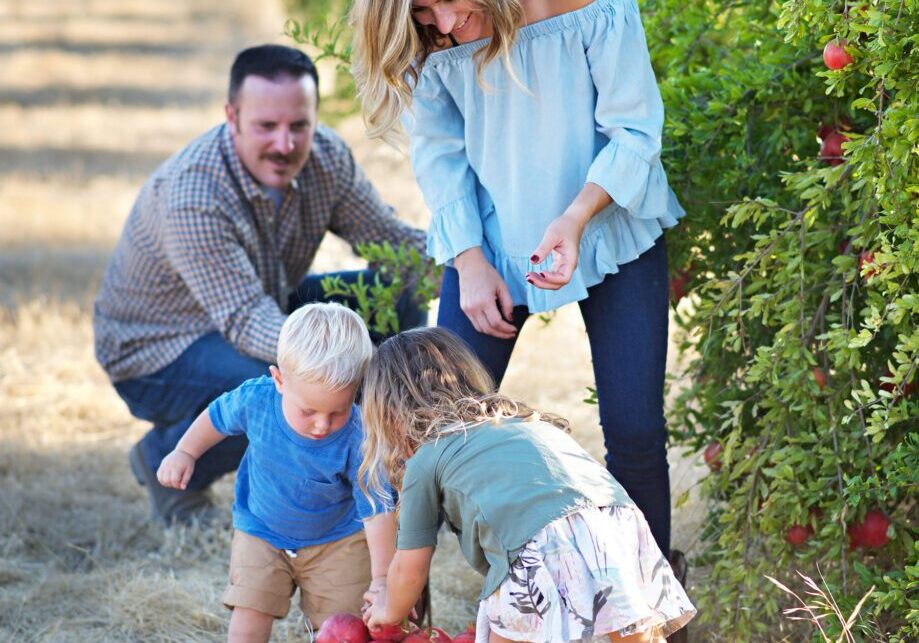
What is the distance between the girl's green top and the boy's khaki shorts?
1.96 ft

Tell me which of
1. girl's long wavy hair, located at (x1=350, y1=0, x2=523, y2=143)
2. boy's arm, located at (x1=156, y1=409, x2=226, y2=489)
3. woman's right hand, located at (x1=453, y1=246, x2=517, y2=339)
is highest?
Answer: girl's long wavy hair, located at (x1=350, y1=0, x2=523, y2=143)

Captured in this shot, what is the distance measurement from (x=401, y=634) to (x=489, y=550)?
0.42 metres

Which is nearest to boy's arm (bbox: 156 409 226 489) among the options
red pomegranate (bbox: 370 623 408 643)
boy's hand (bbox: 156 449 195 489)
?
boy's hand (bbox: 156 449 195 489)

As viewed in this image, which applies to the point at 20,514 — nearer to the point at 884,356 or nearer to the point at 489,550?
the point at 489,550

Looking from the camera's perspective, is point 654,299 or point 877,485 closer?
point 877,485

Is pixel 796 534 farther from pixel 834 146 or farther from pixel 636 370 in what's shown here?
pixel 834 146

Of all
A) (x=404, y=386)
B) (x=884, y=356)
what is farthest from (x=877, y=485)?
(x=404, y=386)

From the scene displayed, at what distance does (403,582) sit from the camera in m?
2.37

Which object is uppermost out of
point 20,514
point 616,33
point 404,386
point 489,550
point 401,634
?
point 616,33

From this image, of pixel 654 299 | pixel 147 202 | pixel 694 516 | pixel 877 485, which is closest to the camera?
pixel 877 485

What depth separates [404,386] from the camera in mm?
2371

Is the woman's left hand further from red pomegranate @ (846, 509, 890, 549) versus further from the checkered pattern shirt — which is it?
the checkered pattern shirt

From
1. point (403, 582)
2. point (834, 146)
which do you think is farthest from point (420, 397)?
point (834, 146)

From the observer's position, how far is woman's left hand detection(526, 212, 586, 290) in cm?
239
